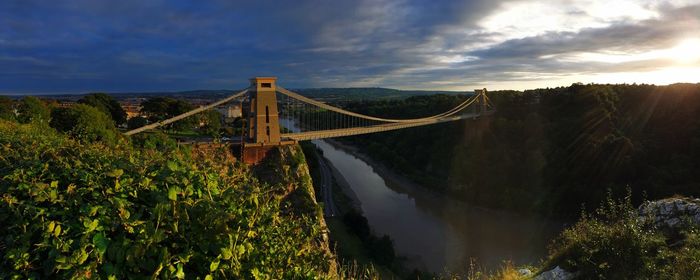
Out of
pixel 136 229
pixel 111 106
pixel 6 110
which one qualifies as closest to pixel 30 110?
pixel 6 110

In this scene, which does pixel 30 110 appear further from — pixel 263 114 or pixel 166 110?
pixel 263 114

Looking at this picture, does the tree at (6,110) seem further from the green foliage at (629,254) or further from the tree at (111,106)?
the green foliage at (629,254)

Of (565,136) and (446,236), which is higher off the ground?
(565,136)

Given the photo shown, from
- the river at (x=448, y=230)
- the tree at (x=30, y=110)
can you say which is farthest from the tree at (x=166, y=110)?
the river at (x=448, y=230)

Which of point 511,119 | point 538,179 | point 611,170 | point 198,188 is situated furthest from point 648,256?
point 511,119

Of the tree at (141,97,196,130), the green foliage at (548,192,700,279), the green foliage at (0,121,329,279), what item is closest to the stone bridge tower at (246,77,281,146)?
the tree at (141,97,196,130)

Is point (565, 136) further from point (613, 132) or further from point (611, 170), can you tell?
point (611, 170)
